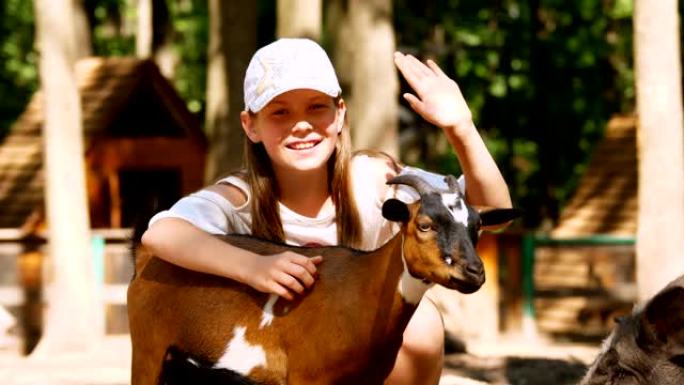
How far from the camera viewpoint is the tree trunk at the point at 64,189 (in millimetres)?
14695

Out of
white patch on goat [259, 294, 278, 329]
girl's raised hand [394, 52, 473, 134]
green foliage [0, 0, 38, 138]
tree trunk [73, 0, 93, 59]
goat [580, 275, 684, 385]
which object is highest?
girl's raised hand [394, 52, 473, 134]

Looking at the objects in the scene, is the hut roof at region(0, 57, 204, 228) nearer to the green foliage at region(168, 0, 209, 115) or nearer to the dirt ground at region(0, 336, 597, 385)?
the dirt ground at region(0, 336, 597, 385)

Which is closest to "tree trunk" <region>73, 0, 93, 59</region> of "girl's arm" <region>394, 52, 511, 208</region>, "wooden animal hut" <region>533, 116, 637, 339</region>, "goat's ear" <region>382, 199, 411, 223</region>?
"wooden animal hut" <region>533, 116, 637, 339</region>

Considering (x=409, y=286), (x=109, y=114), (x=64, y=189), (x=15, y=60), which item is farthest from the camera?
(x=15, y=60)

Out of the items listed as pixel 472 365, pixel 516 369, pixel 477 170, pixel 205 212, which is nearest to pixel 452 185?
pixel 477 170

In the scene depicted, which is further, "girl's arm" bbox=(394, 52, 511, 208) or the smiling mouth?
the smiling mouth

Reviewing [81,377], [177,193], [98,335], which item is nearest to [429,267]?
[81,377]

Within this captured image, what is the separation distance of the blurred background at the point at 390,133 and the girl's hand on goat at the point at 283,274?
1.25 meters

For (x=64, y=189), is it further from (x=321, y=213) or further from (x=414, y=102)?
(x=414, y=102)

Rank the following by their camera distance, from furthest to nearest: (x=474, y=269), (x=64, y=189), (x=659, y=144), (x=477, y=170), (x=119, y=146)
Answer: (x=119, y=146)
(x=64, y=189)
(x=659, y=144)
(x=477, y=170)
(x=474, y=269)

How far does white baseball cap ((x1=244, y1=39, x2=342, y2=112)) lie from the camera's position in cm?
465

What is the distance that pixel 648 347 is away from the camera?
356cm

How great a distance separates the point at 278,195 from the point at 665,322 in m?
1.79

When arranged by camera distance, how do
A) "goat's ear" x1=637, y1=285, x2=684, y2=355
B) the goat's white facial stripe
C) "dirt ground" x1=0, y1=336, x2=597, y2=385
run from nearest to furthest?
1. "goat's ear" x1=637, y1=285, x2=684, y2=355
2. the goat's white facial stripe
3. "dirt ground" x1=0, y1=336, x2=597, y2=385
